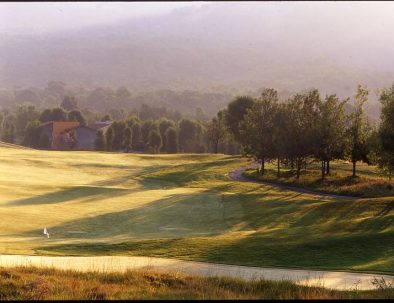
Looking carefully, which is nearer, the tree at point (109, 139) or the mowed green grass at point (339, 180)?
the mowed green grass at point (339, 180)

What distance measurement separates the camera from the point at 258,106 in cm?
6419

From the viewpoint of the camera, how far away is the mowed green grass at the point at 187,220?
837 inches

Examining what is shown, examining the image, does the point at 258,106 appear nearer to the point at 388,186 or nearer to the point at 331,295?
the point at 388,186

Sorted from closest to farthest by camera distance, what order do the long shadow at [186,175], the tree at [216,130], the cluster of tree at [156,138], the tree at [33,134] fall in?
the long shadow at [186,175]
the tree at [216,130]
the cluster of tree at [156,138]
the tree at [33,134]

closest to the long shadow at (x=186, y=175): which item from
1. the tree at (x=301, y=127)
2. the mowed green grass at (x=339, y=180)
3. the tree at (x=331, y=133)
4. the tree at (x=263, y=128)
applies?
the mowed green grass at (x=339, y=180)

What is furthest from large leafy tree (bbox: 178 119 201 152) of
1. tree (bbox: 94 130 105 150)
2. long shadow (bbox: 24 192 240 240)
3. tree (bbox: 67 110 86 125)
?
long shadow (bbox: 24 192 240 240)

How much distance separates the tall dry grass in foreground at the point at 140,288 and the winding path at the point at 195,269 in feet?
5.08

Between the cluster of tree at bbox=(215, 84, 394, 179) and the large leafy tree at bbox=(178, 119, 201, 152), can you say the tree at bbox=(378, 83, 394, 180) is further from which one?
the large leafy tree at bbox=(178, 119, 201, 152)

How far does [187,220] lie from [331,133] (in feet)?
79.8

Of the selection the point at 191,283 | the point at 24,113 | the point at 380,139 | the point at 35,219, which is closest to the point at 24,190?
the point at 35,219

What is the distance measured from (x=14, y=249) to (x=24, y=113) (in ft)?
504

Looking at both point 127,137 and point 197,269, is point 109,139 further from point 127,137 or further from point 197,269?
point 197,269

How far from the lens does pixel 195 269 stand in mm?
17797

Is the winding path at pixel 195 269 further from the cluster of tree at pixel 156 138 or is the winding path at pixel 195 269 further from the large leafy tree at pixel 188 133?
the large leafy tree at pixel 188 133
